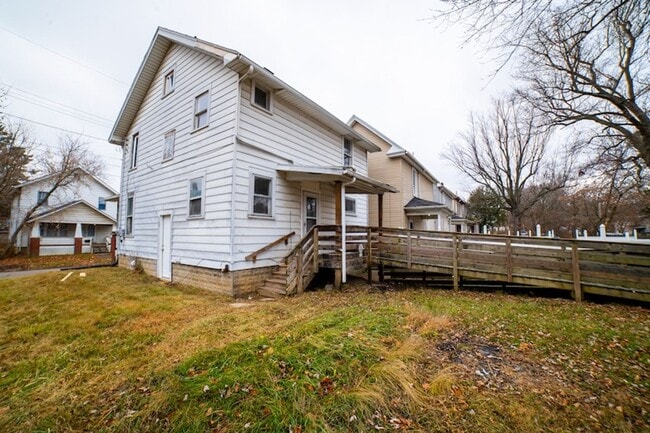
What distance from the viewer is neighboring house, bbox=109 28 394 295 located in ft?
24.1

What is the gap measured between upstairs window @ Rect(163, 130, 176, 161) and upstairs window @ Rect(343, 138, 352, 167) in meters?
7.28

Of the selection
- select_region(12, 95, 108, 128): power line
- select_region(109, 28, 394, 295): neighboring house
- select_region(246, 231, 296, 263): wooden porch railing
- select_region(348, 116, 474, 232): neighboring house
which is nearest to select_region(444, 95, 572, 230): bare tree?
select_region(348, 116, 474, 232): neighboring house

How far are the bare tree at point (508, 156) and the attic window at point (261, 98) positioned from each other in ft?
55.0

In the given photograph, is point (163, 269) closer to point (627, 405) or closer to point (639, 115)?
point (627, 405)

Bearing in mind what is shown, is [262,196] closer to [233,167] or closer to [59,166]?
[233,167]

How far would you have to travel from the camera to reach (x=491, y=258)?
698cm

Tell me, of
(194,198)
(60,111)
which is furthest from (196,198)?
(60,111)

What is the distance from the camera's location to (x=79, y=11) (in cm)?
1127

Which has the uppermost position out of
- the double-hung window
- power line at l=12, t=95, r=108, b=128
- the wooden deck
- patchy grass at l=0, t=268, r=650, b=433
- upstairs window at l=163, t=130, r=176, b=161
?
power line at l=12, t=95, r=108, b=128

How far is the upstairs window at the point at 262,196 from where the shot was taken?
7775 mm

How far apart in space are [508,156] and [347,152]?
43.2 feet

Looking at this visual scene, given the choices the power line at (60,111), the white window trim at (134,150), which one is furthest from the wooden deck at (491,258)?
the power line at (60,111)

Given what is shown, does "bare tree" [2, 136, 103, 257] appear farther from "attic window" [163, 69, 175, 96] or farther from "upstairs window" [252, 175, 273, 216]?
"upstairs window" [252, 175, 273, 216]

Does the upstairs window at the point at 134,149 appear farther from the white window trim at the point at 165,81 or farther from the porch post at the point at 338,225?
the porch post at the point at 338,225
